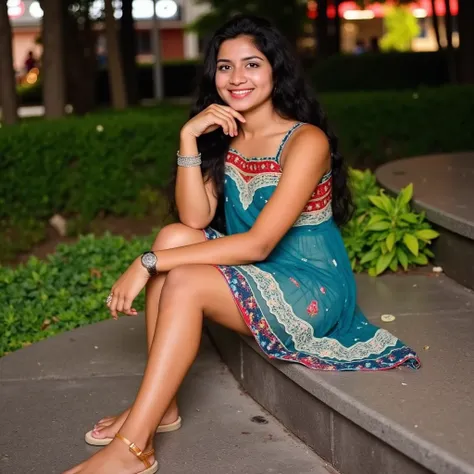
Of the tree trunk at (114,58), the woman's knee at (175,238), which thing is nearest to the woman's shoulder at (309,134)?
the woman's knee at (175,238)

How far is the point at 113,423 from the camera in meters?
3.48

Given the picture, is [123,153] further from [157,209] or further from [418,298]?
[418,298]

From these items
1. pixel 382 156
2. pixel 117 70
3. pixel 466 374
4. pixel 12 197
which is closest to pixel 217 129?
pixel 466 374

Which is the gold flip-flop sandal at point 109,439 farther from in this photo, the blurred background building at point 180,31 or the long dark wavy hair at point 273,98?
the blurred background building at point 180,31

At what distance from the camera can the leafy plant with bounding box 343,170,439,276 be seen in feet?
16.2

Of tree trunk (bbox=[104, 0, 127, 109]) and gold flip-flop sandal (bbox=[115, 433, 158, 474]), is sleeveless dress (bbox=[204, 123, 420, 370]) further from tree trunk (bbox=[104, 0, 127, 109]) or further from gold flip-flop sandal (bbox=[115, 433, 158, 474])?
tree trunk (bbox=[104, 0, 127, 109])

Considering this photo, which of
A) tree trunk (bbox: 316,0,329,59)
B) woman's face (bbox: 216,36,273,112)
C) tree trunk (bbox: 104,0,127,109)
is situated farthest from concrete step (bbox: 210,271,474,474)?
tree trunk (bbox: 316,0,329,59)

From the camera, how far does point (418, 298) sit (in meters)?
4.39

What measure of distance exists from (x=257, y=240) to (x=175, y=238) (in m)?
0.42

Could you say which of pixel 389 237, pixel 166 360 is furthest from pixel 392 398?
pixel 389 237

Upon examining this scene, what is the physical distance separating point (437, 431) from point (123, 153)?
5.37 meters

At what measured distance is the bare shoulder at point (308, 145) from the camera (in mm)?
3512

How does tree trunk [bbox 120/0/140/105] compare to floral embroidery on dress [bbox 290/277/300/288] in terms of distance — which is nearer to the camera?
floral embroidery on dress [bbox 290/277/300/288]

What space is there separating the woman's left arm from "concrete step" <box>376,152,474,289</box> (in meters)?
1.20
